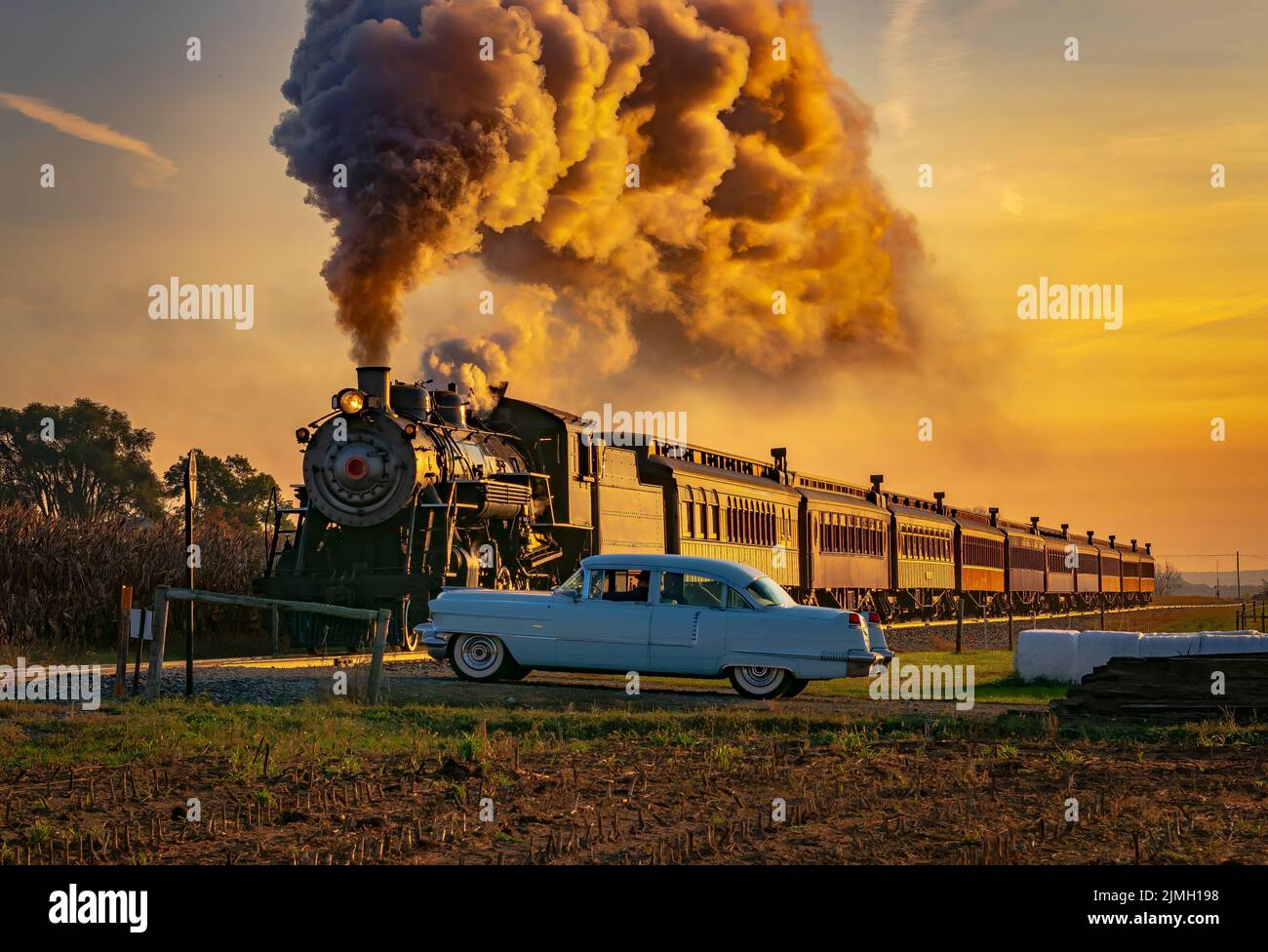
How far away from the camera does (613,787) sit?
986 centimetres

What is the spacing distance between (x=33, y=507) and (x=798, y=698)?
22.1m

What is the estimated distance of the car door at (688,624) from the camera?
52.9ft

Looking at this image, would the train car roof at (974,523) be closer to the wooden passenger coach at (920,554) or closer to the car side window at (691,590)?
the wooden passenger coach at (920,554)

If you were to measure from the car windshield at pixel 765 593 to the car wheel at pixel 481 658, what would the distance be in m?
2.98

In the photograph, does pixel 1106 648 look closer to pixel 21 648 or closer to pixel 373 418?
pixel 373 418

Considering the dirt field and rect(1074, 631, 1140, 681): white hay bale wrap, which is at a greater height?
rect(1074, 631, 1140, 681): white hay bale wrap

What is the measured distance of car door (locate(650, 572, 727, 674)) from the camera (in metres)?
16.1

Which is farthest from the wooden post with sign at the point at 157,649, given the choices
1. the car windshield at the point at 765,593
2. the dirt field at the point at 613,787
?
the car windshield at the point at 765,593

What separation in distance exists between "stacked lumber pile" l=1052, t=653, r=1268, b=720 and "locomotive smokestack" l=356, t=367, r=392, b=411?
12.9m

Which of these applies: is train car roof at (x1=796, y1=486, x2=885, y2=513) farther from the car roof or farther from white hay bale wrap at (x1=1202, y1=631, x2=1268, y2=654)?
the car roof

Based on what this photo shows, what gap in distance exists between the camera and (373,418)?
23531 millimetres

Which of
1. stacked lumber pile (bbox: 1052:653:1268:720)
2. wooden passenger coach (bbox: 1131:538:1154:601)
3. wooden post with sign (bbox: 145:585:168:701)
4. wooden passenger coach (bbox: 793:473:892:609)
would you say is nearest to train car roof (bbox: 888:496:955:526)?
wooden passenger coach (bbox: 793:473:892:609)
